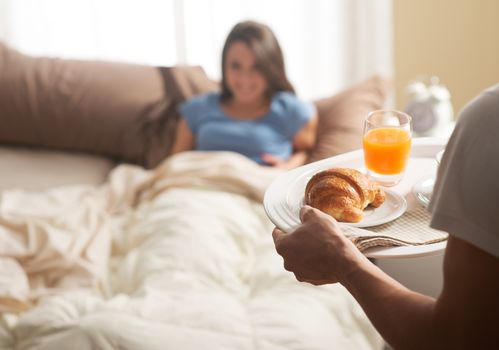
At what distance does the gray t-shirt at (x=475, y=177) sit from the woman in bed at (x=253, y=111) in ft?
5.60

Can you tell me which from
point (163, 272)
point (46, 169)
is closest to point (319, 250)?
point (163, 272)

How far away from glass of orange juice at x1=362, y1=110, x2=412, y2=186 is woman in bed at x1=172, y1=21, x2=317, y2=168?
1.14 m

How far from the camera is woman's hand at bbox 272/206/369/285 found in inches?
42.2

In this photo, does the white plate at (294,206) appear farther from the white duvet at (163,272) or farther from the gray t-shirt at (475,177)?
the white duvet at (163,272)

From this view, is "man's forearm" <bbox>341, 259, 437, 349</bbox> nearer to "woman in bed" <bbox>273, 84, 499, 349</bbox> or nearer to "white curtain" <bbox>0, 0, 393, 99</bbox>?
"woman in bed" <bbox>273, 84, 499, 349</bbox>

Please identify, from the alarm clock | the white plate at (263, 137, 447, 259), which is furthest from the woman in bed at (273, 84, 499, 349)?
the alarm clock

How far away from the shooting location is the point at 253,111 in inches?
109

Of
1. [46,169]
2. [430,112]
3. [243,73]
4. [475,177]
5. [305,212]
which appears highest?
[475,177]

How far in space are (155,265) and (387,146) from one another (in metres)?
0.83

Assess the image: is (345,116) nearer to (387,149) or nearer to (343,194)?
(387,149)

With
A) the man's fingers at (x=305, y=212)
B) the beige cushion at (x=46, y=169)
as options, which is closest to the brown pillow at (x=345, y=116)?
the beige cushion at (x=46, y=169)

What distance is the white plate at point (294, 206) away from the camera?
1167mm

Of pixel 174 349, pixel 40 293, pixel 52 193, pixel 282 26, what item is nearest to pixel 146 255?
pixel 40 293

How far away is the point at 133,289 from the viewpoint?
76.9 inches
